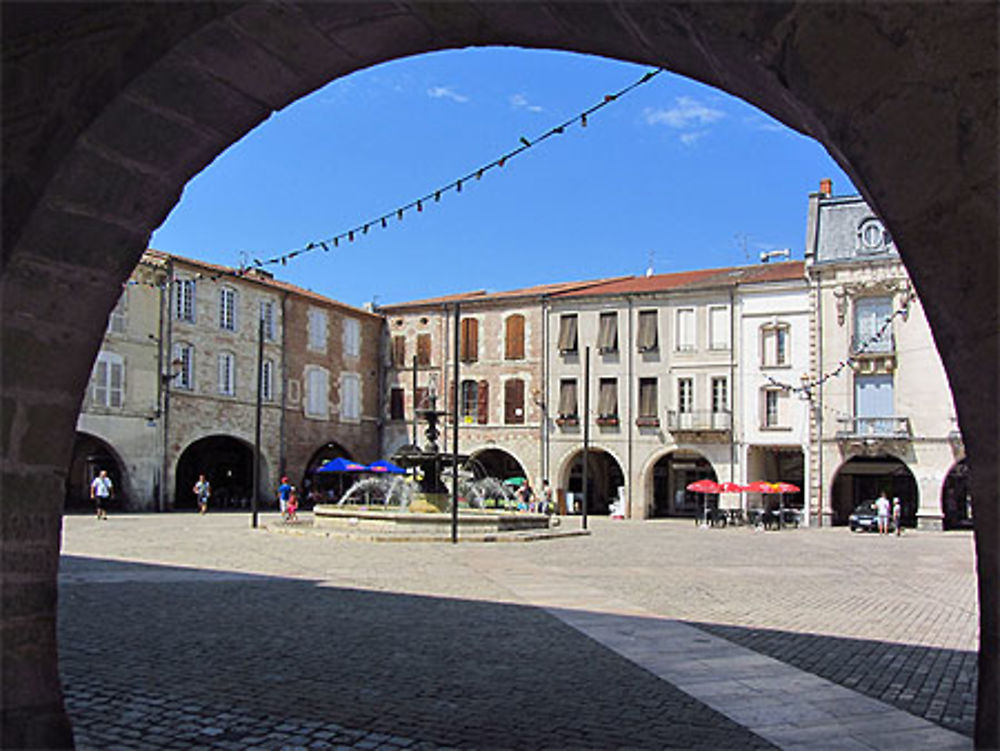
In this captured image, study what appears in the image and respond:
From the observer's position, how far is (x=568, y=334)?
3938cm

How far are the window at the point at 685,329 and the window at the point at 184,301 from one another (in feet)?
62.4

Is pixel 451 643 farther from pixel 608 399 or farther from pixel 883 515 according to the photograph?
pixel 608 399

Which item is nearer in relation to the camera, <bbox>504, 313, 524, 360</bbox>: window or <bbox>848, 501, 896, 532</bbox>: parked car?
<bbox>848, 501, 896, 532</bbox>: parked car

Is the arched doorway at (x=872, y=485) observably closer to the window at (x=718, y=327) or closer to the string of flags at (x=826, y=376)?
the string of flags at (x=826, y=376)

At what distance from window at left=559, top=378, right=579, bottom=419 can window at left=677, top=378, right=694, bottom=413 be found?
4.51 m

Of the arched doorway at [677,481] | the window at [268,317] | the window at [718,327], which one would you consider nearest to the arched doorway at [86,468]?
the window at [268,317]

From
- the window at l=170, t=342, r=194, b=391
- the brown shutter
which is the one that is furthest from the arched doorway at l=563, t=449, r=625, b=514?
the window at l=170, t=342, r=194, b=391

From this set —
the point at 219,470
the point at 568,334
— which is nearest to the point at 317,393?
the point at 219,470

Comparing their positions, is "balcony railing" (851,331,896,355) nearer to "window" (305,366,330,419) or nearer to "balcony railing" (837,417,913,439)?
"balcony railing" (837,417,913,439)

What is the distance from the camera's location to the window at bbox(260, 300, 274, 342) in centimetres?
3769

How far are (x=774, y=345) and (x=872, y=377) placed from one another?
12.7ft

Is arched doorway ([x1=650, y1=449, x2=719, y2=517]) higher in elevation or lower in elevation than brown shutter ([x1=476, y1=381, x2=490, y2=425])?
lower

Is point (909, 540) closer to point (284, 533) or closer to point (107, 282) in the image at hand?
point (284, 533)

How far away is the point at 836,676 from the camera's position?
6.64m
